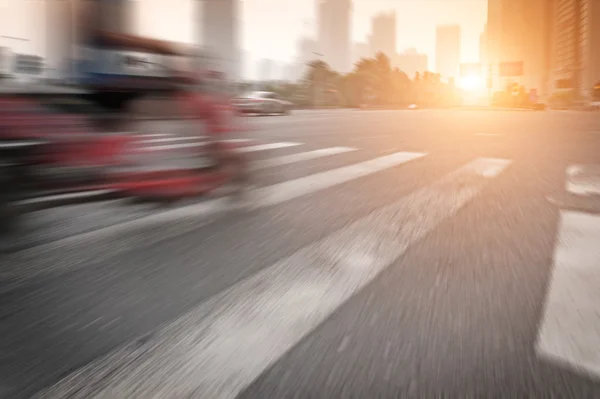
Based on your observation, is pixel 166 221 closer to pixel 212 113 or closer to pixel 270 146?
pixel 212 113

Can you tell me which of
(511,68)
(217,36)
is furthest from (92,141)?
(511,68)

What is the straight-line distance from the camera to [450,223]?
404cm

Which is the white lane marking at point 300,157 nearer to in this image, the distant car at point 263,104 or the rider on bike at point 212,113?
the rider on bike at point 212,113

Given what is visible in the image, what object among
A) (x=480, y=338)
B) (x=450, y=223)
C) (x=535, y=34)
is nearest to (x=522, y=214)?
(x=450, y=223)

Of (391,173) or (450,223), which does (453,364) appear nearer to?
(450,223)

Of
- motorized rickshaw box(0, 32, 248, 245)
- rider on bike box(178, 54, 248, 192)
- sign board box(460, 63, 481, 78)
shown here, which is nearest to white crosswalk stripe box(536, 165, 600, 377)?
rider on bike box(178, 54, 248, 192)

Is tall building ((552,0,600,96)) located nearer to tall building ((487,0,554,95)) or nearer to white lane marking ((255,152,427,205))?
tall building ((487,0,554,95))

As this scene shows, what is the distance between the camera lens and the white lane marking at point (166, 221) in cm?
310

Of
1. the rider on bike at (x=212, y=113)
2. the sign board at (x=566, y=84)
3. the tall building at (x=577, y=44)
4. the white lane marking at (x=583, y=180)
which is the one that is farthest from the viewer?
the sign board at (x=566, y=84)

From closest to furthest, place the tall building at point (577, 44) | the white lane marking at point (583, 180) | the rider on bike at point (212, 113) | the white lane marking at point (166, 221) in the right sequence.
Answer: the white lane marking at point (166, 221), the rider on bike at point (212, 113), the white lane marking at point (583, 180), the tall building at point (577, 44)

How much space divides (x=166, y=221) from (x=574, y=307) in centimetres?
271

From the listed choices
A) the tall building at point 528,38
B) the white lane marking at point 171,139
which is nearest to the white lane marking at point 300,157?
the white lane marking at point 171,139

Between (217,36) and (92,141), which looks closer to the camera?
(92,141)

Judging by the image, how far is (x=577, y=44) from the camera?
132875 mm
